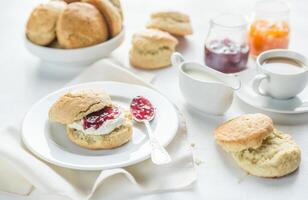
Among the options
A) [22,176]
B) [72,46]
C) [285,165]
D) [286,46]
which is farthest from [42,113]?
[286,46]

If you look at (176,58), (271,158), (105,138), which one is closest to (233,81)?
(176,58)

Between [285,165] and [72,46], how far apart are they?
0.92 metres

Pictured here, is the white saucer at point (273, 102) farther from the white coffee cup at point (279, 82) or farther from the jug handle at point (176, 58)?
the jug handle at point (176, 58)

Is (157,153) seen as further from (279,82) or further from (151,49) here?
(151,49)

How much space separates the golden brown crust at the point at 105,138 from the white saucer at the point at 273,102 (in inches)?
17.3

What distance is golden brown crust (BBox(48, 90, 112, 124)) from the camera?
146 cm

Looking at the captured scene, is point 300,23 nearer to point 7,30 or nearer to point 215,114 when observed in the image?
point 215,114

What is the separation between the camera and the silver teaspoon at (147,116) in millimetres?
1390

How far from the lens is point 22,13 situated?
8.20ft

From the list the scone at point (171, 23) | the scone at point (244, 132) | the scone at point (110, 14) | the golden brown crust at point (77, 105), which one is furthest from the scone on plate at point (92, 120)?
the scone at point (171, 23)

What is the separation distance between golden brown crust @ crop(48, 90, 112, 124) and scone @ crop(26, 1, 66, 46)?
0.50m

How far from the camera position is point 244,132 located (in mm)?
1408

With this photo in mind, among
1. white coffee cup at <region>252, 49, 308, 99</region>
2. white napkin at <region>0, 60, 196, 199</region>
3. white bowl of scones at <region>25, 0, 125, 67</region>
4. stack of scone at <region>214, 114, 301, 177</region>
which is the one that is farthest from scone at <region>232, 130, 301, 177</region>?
white bowl of scones at <region>25, 0, 125, 67</region>

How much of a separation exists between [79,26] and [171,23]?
0.39m
